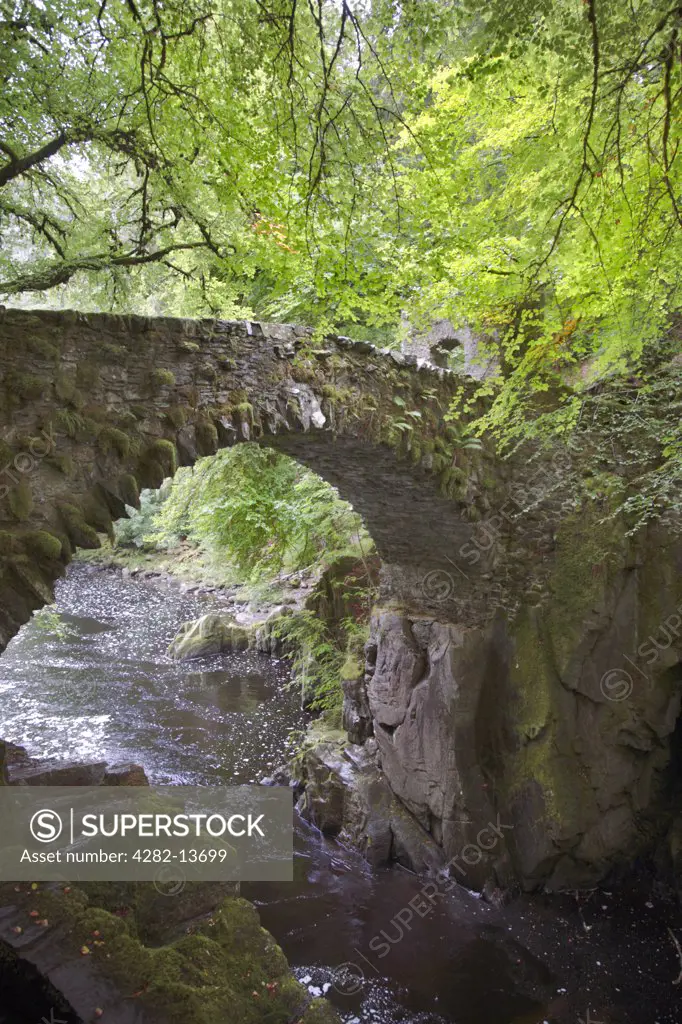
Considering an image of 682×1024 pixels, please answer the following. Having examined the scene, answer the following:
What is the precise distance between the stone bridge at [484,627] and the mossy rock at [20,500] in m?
1.41

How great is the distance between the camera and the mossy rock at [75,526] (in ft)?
10.9

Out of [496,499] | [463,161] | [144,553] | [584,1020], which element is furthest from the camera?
[144,553]

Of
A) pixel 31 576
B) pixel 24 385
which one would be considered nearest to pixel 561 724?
pixel 31 576

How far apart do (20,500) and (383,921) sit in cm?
460

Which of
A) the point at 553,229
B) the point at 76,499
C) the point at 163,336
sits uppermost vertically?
the point at 553,229

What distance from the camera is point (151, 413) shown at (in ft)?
12.0

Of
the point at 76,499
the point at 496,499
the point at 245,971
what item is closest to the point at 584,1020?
the point at 245,971

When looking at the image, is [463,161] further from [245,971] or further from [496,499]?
[245,971]

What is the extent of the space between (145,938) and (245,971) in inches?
23.5

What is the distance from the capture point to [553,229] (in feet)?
9.87

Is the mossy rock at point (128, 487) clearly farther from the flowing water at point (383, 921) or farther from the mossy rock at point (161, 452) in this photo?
the flowing water at point (383, 921)

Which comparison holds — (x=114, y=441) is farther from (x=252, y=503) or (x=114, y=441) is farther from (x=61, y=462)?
(x=252, y=503)

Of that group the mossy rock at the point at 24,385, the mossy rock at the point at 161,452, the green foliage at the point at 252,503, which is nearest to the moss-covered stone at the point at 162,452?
the mossy rock at the point at 161,452

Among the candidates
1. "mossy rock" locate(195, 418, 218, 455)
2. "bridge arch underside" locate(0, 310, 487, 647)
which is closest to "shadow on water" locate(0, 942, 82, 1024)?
"bridge arch underside" locate(0, 310, 487, 647)
